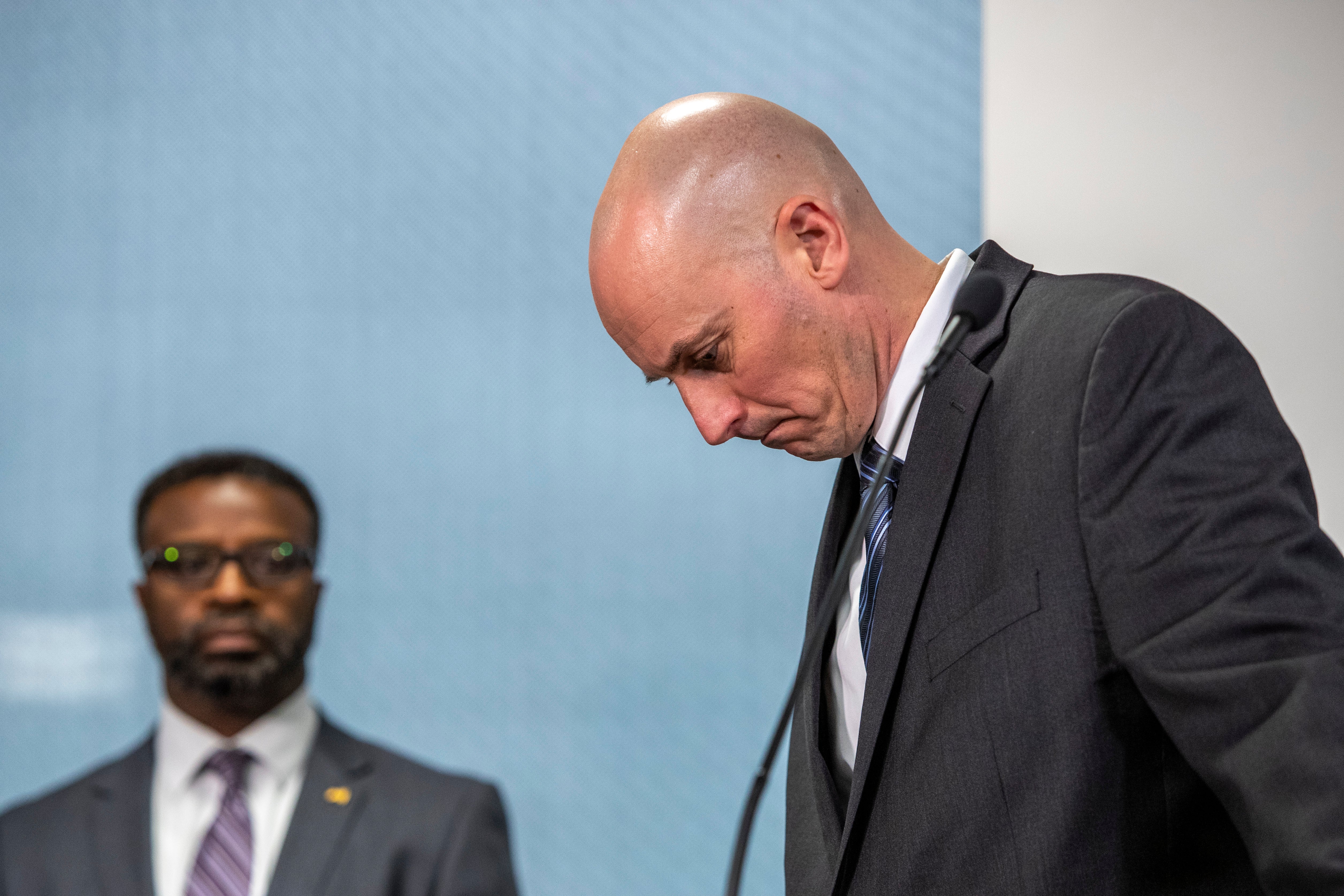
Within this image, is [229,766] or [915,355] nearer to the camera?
[915,355]

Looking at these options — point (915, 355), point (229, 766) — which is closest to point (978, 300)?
point (915, 355)

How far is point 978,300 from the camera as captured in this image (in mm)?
943

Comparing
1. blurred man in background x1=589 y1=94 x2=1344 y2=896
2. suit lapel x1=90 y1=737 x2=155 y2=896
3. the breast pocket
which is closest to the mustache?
suit lapel x1=90 y1=737 x2=155 y2=896

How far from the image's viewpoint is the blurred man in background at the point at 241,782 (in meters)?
2.15

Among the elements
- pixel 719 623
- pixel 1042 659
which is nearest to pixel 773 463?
pixel 719 623

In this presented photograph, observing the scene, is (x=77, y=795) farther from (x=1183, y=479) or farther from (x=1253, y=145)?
(x=1253, y=145)

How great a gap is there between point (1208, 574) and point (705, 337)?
0.48 m

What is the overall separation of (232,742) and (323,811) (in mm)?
232

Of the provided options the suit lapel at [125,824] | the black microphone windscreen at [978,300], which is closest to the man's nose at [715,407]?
the black microphone windscreen at [978,300]

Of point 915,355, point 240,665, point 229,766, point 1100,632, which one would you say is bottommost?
point 229,766

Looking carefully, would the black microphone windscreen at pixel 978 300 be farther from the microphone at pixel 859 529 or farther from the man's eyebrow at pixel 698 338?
the man's eyebrow at pixel 698 338

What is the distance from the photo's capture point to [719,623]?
2.63m

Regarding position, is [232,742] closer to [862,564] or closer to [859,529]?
[862,564]

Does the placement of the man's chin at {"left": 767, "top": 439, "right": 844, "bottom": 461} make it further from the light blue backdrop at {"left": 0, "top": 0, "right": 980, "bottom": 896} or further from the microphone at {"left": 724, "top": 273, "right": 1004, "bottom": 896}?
the light blue backdrop at {"left": 0, "top": 0, "right": 980, "bottom": 896}
